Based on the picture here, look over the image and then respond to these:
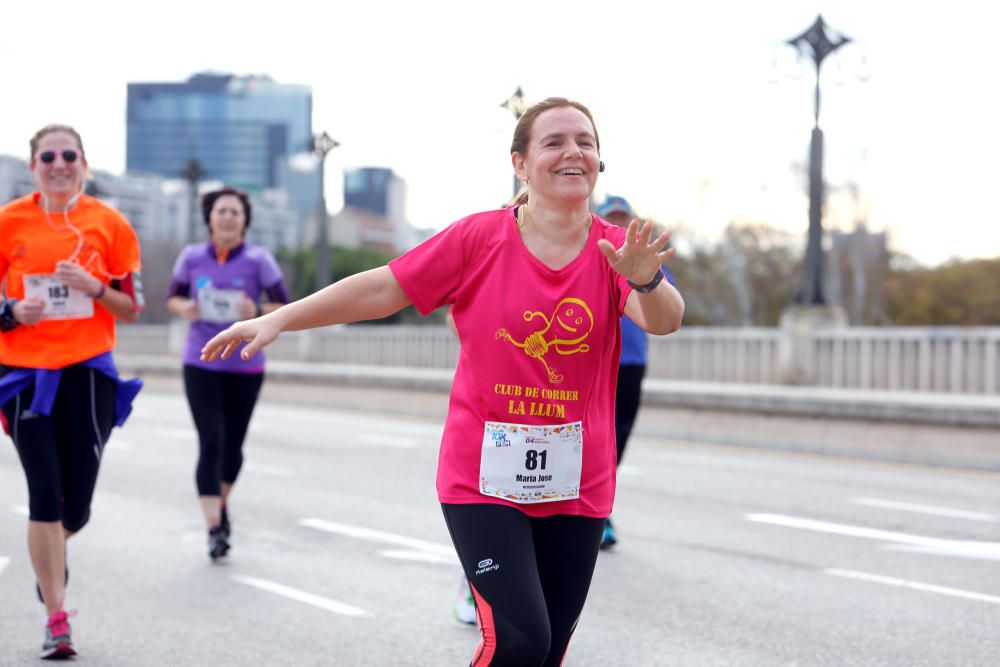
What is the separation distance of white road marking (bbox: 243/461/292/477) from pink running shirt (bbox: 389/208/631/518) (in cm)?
916

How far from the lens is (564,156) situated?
355cm

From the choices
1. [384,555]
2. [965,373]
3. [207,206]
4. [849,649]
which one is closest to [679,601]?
[849,649]

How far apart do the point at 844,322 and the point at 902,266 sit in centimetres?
4764

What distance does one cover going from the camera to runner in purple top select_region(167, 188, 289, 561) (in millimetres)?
7668

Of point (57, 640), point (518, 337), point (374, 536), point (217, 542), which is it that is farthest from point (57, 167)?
point (374, 536)

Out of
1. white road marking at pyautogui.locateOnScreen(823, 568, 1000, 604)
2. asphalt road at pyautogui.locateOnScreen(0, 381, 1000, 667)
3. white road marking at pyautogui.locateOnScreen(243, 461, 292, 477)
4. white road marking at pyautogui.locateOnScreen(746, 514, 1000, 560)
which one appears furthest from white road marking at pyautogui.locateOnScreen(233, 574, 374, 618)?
white road marking at pyautogui.locateOnScreen(243, 461, 292, 477)

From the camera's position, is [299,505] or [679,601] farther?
[299,505]

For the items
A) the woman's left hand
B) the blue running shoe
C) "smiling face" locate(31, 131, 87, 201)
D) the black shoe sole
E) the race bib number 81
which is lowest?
the black shoe sole

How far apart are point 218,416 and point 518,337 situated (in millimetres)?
4558

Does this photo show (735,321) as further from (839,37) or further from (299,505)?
(299,505)

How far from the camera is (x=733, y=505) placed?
1039 centimetres

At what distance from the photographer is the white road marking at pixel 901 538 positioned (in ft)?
27.1

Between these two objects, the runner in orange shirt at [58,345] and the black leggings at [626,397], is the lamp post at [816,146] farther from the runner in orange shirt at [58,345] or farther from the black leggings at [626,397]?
the runner in orange shirt at [58,345]

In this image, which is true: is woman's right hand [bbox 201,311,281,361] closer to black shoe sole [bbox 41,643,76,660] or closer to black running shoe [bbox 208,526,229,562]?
black shoe sole [bbox 41,643,76,660]
